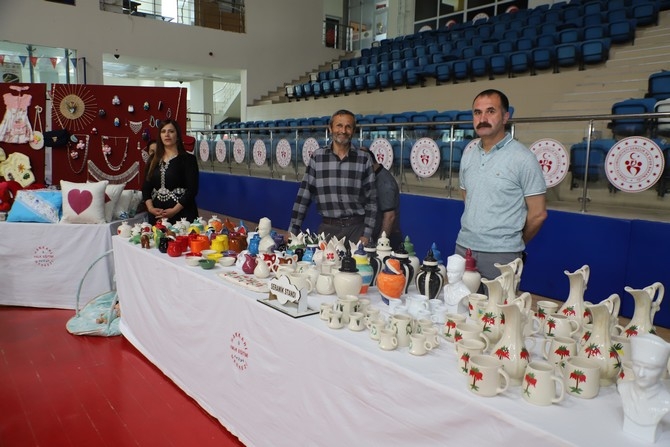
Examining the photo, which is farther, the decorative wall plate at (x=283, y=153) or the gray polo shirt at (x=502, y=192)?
the decorative wall plate at (x=283, y=153)

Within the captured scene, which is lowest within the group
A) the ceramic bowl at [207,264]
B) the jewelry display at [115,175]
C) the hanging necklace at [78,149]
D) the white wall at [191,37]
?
the ceramic bowl at [207,264]

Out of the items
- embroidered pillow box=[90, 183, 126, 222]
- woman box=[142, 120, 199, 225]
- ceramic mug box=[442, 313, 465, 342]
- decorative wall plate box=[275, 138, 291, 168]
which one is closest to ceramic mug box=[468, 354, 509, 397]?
ceramic mug box=[442, 313, 465, 342]

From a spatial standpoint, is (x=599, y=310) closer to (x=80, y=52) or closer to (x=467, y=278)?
(x=467, y=278)

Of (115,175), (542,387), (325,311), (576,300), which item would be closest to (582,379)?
(542,387)

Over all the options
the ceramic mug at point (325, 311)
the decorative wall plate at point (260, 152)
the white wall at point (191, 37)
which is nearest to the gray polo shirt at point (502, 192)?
the ceramic mug at point (325, 311)

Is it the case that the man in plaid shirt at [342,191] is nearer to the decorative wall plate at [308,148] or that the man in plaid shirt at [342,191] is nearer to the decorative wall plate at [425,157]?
the decorative wall plate at [425,157]

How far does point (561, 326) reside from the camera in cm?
130

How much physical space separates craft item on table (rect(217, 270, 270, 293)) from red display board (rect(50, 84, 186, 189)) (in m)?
3.00

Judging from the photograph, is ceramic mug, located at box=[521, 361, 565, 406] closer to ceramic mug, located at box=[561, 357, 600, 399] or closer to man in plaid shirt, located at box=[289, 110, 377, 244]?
ceramic mug, located at box=[561, 357, 600, 399]

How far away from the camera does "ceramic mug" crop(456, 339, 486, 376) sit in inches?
45.7

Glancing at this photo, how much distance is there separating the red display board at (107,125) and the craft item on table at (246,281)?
300cm

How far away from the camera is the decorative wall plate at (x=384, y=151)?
4918 mm

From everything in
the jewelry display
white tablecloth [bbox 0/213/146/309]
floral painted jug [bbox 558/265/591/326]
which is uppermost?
the jewelry display

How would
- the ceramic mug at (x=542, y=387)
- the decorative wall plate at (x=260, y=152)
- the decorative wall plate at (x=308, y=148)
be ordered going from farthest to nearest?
1. the decorative wall plate at (x=260, y=152)
2. the decorative wall plate at (x=308, y=148)
3. the ceramic mug at (x=542, y=387)
